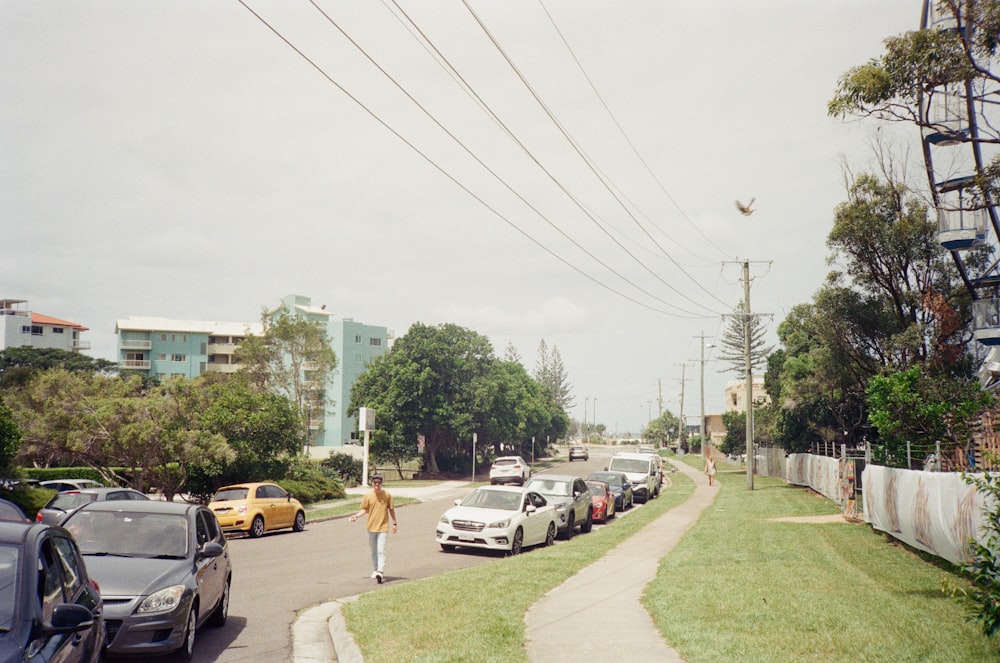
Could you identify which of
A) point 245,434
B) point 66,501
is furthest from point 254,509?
point 245,434

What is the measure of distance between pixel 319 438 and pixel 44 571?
316 ft

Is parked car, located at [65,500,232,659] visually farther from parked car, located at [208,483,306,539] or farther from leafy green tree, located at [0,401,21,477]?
leafy green tree, located at [0,401,21,477]

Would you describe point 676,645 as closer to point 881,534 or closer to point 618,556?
point 618,556

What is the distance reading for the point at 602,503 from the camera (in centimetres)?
2912

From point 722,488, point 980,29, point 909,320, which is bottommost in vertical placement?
point 722,488

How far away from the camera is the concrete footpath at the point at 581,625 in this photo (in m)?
8.91

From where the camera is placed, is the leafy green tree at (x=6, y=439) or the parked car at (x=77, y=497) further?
the leafy green tree at (x=6, y=439)

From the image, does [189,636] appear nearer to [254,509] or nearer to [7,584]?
[7,584]

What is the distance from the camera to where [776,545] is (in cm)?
1880

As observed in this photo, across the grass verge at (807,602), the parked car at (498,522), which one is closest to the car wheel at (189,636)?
the grass verge at (807,602)

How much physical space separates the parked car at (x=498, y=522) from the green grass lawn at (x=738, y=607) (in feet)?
4.08

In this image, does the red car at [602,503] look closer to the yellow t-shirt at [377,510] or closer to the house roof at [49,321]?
the yellow t-shirt at [377,510]

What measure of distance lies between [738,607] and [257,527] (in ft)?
54.1

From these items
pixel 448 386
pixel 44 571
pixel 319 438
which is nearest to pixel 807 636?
pixel 44 571
